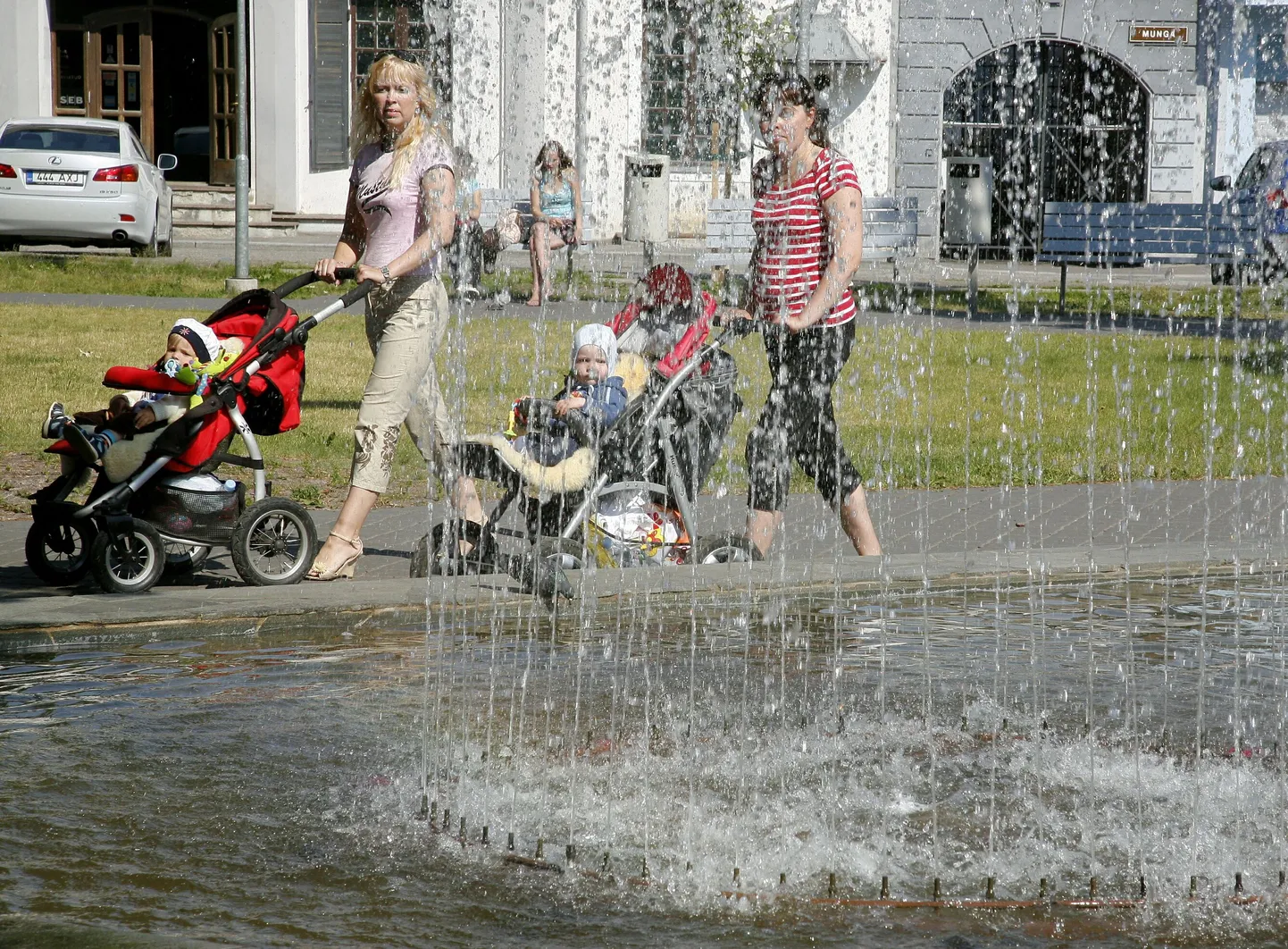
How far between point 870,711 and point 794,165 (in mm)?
2248

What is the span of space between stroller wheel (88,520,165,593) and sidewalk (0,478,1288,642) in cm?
9

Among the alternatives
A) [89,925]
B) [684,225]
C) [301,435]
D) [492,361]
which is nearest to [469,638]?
[89,925]

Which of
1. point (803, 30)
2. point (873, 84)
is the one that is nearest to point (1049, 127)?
point (873, 84)

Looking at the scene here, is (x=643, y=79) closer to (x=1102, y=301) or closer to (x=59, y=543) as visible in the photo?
(x=1102, y=301)

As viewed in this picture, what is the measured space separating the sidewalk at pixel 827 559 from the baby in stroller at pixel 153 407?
0.58 metres

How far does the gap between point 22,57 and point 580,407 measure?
945 inches

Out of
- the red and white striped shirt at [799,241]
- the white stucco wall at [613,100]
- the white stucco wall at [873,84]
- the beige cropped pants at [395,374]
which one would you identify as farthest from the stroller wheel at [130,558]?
the white stucco wall at [873,84]

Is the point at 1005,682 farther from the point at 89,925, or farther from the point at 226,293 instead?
the point at 226,293

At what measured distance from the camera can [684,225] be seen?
85.8 ft

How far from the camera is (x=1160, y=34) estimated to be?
96.5ft

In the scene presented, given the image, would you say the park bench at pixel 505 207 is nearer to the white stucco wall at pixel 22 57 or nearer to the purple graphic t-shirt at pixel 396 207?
the white stucco wall at pixel 22 57

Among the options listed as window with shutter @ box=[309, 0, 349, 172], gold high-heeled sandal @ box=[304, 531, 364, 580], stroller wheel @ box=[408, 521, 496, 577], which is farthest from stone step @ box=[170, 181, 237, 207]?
stroller wheel @ box=[408, 521, 496, 577]

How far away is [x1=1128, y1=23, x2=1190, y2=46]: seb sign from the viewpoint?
96.4 ft

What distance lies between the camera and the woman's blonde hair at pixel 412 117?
6.98 metres
